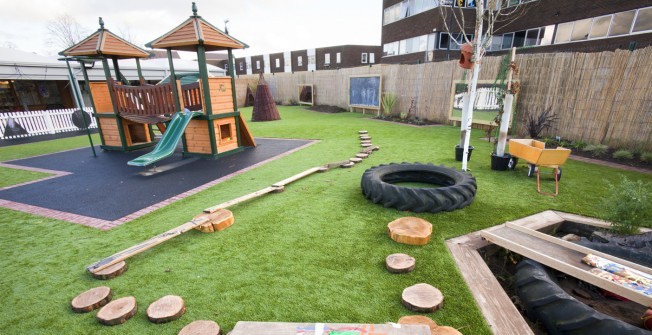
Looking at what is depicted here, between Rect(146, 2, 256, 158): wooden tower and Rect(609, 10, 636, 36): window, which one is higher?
Rect(609, 10, 636, 36): window

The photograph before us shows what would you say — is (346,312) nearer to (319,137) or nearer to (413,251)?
(413,251)

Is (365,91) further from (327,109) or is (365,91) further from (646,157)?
(646,157)

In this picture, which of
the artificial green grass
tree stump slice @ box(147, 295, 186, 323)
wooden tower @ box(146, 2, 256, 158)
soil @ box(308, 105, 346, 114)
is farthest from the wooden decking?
soil @ box(308, 105, 346, 114)

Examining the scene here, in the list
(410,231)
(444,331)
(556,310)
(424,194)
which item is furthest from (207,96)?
(556,310)

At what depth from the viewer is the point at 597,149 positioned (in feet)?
23.4

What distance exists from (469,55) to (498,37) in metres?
19.4

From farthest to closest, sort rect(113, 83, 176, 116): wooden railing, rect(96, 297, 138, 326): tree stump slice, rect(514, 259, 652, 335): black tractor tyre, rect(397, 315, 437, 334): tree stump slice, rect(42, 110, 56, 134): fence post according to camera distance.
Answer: rect(42, 110, 56, 134): fence post, rect(113, 83, 176, 116): wooden railing, rect(96, 297, 138, 326): tree stump slice, rect(397, 315, 437, 334): tree stump slice, rect(514, 259, 652, 335): black tractor tyre

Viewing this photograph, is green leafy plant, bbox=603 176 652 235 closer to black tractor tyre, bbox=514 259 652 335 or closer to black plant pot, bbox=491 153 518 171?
black tractor tyre, bbox=514 259 652 335

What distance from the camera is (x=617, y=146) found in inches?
285

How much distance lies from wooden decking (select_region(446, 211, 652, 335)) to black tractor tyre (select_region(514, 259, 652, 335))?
15cm

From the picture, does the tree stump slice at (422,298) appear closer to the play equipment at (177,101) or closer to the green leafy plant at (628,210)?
the green leafy plant at (628,210)

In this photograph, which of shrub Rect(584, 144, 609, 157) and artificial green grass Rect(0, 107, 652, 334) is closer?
artificial green grass Rect(0, 107, 652, 334)

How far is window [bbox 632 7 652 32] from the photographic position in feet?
42.3

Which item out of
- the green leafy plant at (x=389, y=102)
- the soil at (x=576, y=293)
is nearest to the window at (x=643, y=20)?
the green leafy plant at (x=389, y=102)
